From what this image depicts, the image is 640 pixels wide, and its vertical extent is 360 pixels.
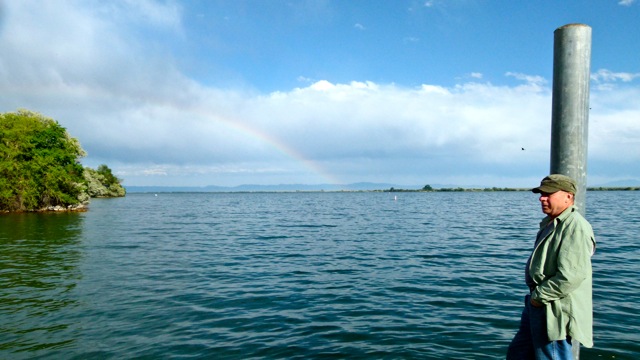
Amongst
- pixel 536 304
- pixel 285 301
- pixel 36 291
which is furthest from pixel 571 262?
pixel 36 291

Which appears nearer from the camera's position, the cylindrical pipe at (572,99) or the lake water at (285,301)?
the cylindrical pipe at (572,99)

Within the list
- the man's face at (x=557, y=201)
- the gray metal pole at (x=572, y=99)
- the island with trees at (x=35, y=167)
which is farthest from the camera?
the island with trees at (x=35, y=167)

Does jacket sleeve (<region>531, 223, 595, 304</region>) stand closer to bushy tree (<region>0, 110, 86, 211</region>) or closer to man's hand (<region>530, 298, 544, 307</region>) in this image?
man's hand (<region>530, 298, 544, 307</region>)

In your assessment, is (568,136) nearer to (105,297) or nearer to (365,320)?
(365,320)

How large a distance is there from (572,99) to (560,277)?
1.92 m

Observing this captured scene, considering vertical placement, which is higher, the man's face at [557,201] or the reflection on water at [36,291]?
the man's face at [557,201]

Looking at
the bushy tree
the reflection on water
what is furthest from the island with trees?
the reflection on water

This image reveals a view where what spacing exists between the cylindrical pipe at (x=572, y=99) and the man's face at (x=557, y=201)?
0.45 ft

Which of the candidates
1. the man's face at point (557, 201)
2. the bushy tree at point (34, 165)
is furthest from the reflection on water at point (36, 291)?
the bushy tree at point (34, 165)

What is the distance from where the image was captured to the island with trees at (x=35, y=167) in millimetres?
64250

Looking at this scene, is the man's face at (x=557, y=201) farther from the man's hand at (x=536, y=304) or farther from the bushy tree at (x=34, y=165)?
the bushy tree at (x=34, y=165)

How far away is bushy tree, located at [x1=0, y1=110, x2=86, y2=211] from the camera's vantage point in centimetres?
6425

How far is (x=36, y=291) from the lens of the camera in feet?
53.1

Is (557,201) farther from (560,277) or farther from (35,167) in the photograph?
(35,167)
